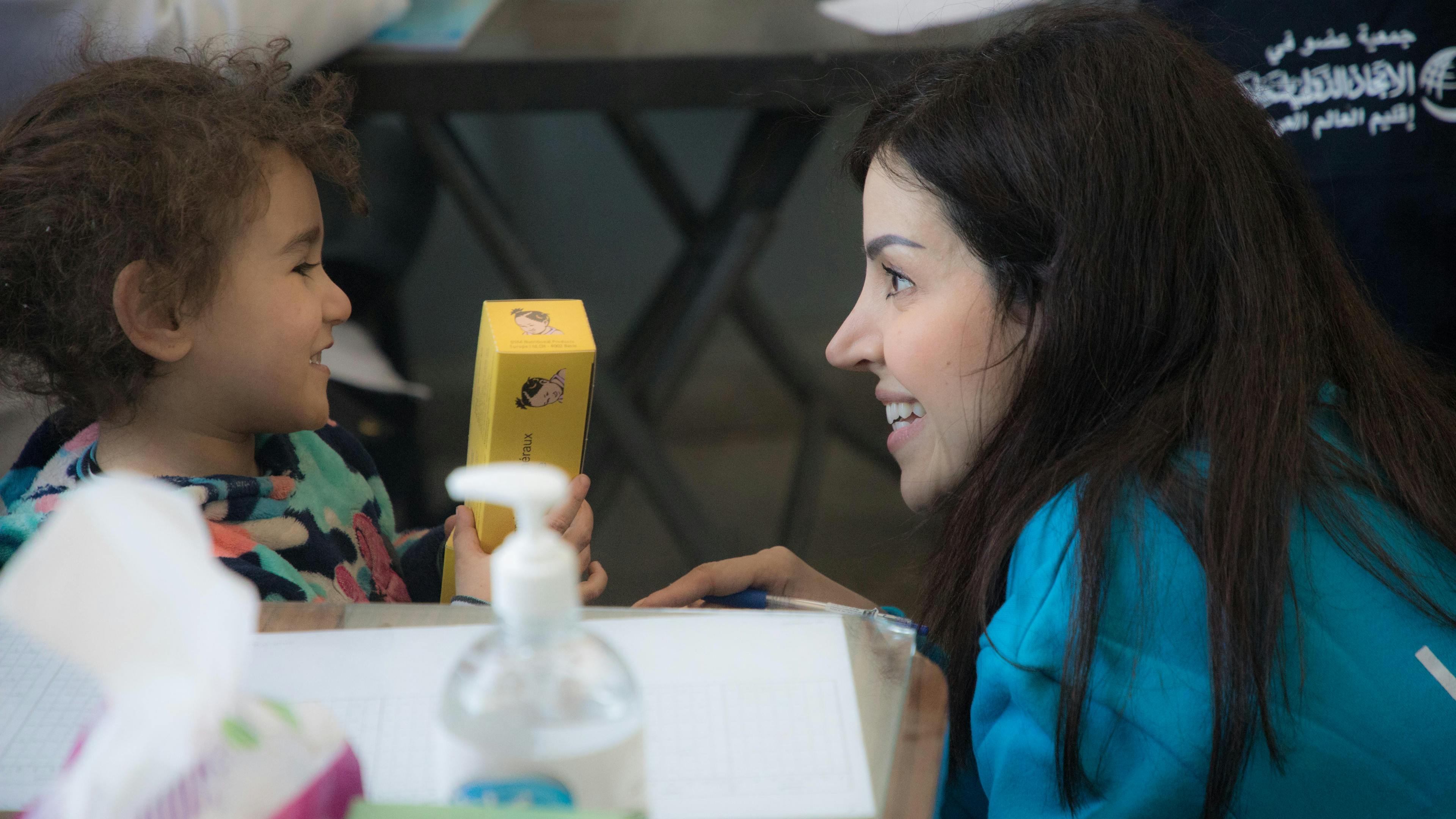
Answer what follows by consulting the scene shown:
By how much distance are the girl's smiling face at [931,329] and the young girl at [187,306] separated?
0.80ft

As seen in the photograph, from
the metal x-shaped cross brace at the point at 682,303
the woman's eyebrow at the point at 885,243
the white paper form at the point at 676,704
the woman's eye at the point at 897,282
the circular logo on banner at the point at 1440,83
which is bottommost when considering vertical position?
the metal x-shaped cross brace at the point at 682,303

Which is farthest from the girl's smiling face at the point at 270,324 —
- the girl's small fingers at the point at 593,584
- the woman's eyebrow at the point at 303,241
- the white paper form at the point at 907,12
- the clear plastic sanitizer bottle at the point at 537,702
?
the white paper form at the point at 907,12

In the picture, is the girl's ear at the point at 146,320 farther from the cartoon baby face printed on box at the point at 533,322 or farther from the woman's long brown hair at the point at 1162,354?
the woman's long brown hair at the point at 1162,354

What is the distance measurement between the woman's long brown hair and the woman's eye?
62 millimetres

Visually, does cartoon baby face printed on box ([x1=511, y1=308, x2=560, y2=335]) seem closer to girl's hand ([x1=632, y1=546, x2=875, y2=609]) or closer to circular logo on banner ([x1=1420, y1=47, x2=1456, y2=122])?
girl's hand ([x1=632, y1=546, x2=875, y2=609])

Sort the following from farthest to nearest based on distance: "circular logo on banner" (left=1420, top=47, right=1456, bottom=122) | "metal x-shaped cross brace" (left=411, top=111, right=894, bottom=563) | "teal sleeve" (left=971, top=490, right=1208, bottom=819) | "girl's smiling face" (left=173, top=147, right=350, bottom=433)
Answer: "metal x-shaped cross brace" (left=411, top=111, right=894, bottom=563), "circular logo on banner" (left=1420, top=47, right=1456, bottom=122), "girl's smiling face" (left=173, top=147, right=350, bottom=433), "teal sleeve" (left=971, top=490, right=1208, bottom=819)

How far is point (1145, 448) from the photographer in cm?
65

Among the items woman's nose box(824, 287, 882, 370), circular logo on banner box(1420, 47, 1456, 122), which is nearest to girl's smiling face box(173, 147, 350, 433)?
woman's nose box(824, 287, 882, 370)

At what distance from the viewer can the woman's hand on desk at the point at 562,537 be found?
79cm

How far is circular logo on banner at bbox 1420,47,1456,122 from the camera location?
1168 millimetres

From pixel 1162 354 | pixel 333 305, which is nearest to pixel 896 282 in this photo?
pixel 1162 354

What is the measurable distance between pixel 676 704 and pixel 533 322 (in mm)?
284

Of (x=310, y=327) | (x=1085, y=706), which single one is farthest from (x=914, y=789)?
(x=310, y=327)

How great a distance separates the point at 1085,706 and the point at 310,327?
0.58m
